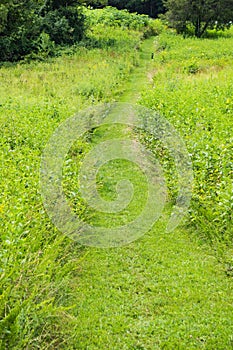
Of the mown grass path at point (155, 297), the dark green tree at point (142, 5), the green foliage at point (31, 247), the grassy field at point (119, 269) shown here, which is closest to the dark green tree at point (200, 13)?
the green foliage at point (31, 247)

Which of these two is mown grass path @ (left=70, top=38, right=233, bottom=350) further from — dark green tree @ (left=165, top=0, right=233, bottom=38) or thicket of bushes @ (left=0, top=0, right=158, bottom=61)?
dark green tree @ (left=165, top=0, right=233, bottom=38)

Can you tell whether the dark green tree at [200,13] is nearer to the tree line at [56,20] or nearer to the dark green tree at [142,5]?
the tree line at [56,20]

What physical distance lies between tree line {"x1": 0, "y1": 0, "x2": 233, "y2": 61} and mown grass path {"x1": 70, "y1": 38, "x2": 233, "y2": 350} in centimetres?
1276

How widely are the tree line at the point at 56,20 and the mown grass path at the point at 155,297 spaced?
12761 millimetres

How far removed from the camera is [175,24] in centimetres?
2395

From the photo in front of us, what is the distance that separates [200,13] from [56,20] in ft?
27.2

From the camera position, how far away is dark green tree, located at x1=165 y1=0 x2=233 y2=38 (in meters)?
21.9

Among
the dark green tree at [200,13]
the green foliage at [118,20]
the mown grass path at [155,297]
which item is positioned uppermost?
the dark green tree at [200,13]

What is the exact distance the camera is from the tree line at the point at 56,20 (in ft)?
54.6

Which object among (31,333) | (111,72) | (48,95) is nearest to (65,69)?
(111,72)

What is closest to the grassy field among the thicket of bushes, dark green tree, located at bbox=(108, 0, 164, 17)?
the thicket of bushes

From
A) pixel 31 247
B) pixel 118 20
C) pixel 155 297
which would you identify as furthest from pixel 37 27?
pixel 155 297

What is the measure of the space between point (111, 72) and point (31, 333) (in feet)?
36.7

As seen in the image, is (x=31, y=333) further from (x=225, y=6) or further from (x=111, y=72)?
(x=225, y=6)
